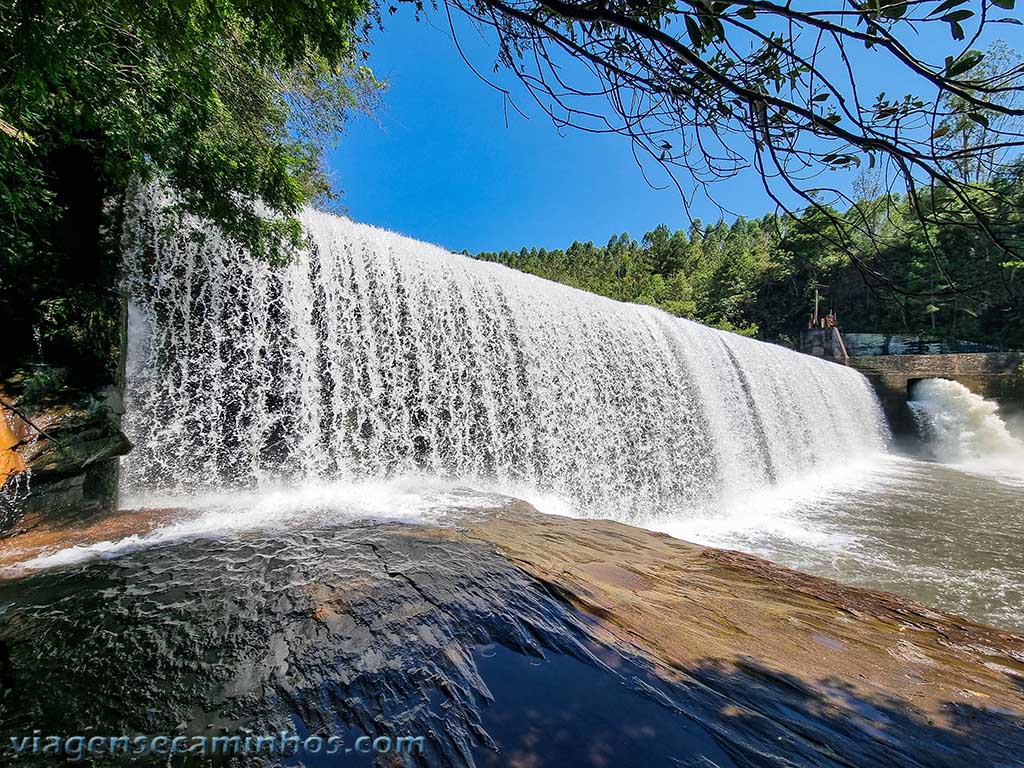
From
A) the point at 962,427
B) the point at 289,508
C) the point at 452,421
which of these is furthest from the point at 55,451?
the point at 962,427

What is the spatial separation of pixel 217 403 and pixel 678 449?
25.2ft

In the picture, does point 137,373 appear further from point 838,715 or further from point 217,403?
point 838,715

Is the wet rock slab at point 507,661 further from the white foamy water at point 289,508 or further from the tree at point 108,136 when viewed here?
the tree at point 108,136

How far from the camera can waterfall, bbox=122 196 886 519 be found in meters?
5.12

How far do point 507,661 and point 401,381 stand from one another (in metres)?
5.15

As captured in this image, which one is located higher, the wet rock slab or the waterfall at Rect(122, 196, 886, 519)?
the waterfall at Rect(122, 196, 886, 519)

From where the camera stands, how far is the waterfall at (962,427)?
13.8 meters

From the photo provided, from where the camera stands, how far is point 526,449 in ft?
22.5

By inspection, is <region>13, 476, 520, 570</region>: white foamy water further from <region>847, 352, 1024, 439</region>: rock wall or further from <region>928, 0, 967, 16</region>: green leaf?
<region>847, 352, 1024, 439</region>: rock wall

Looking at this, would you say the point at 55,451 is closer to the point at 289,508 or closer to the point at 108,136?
the point at 289,508

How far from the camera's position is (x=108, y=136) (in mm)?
3703

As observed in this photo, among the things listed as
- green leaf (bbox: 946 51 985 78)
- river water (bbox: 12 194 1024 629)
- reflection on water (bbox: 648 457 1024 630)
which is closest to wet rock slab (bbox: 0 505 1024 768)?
river water (bbox: 12 194 1024 629)

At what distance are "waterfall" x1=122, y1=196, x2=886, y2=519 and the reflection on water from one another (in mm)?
1022

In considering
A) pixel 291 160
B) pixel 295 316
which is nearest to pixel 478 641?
pixel 291 160
